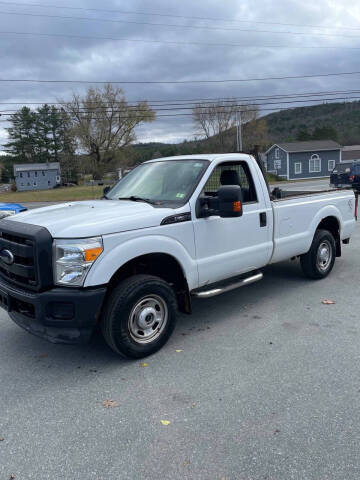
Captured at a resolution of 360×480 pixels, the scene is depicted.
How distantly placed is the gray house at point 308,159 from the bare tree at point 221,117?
23.6 feet

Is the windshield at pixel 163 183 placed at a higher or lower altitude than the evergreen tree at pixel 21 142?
lower

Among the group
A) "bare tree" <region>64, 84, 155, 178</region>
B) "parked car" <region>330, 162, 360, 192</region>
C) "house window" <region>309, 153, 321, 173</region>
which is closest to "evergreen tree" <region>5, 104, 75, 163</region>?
"bare tree" <region>64, 84, 155, 178</region>

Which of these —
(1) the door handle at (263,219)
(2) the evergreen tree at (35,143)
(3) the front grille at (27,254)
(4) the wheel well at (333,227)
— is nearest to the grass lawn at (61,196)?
(4) the wheel well at (333,227)

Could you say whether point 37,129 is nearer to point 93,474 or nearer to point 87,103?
point 87,103

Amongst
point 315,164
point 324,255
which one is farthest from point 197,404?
point 315,164

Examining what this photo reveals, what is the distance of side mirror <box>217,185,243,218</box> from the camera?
414 centimetres

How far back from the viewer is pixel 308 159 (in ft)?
180

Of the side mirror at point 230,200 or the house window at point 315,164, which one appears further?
the house window at point 315,164

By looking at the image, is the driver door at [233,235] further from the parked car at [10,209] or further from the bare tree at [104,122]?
the bare tree at [104,122]

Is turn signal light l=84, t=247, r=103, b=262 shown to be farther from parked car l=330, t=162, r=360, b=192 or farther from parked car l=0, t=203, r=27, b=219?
parked car l=330, t=162, r=360, b=192

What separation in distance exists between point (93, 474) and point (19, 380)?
1.54 meters

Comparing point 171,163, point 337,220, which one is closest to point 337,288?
point 337,220

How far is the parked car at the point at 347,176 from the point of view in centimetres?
1998

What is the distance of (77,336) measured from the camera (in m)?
3.67
